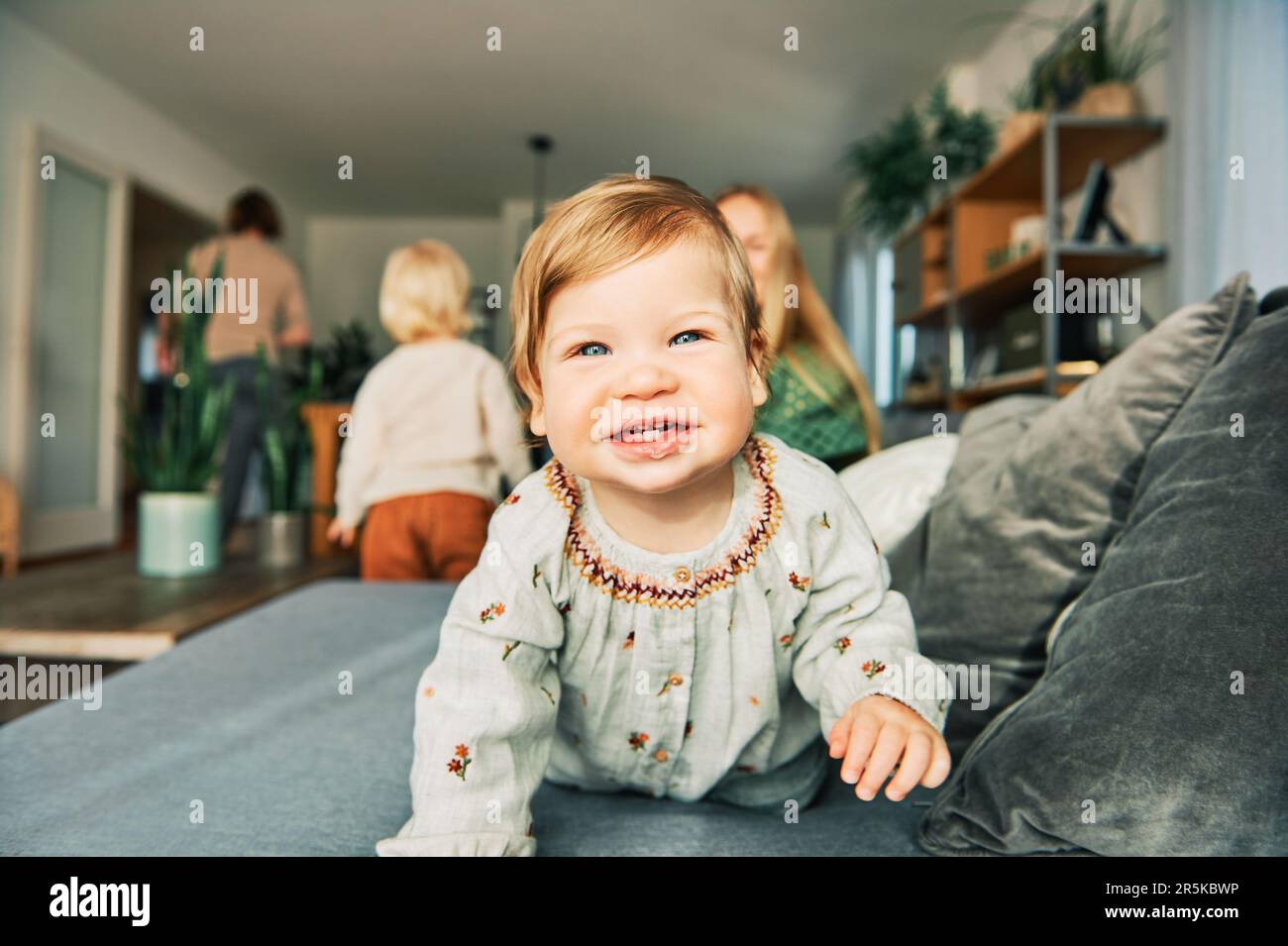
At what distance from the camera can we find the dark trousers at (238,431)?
2998 millimetres

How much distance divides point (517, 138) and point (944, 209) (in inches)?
81.1

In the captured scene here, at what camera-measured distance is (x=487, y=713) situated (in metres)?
0.46

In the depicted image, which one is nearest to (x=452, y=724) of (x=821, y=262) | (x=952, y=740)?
(x=952, y=740)

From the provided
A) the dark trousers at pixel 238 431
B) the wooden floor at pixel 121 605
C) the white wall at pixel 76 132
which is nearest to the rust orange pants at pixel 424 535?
the wooden floor at pixel 121 605

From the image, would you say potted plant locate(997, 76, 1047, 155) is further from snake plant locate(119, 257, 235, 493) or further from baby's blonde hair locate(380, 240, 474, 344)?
snake plant locate(119, 257, 235, 493)

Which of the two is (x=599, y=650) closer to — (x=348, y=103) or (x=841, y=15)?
(x=841, y=15)

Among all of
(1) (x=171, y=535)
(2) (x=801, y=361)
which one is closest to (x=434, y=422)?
(2) (x=801, y=361)

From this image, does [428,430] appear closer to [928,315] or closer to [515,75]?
[515,75]

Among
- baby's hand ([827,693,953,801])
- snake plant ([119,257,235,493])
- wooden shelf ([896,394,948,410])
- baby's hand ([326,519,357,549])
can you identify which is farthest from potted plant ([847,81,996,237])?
baby's hand ([827,693,953,801])

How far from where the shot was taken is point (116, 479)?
4.09 meters

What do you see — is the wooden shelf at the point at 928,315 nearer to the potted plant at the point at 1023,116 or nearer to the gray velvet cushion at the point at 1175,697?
the potted plant at the point at 1023,116

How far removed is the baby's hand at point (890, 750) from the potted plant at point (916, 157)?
8.56ft

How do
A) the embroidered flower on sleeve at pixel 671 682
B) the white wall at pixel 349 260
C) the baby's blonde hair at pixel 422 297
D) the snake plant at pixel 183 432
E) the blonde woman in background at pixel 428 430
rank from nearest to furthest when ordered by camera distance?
the embroidered flower on sleeve at pixel 671 682, the blonde woman in background at pixel 428 430, the baby's blonde hair at pixel 422 297, the snake plant at pixel 183 432, the white wall at pixel 349 260

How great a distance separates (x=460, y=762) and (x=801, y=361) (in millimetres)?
443
